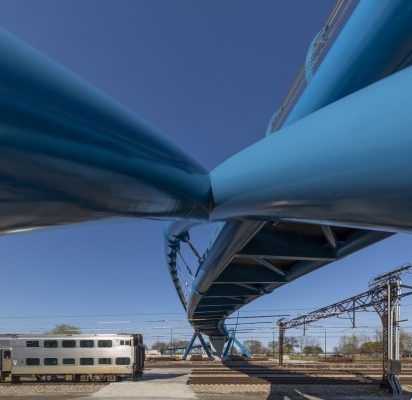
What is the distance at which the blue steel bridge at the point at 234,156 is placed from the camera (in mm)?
2911

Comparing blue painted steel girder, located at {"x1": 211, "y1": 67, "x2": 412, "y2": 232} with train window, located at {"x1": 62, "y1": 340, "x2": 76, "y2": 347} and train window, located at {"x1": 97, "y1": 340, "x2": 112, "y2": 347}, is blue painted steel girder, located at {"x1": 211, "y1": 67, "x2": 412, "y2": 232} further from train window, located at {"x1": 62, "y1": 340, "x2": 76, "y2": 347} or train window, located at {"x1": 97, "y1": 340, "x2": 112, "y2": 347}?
train window, located at {"x1": 62, "y1": 340, "x2": 76, "y2": 347}

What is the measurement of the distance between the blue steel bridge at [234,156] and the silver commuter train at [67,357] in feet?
88.9

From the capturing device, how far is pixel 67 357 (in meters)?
29.2

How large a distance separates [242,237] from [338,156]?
810 centimetres

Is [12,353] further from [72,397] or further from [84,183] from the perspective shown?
[84,183]

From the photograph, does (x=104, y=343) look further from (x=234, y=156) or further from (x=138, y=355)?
(x=234, y=156)

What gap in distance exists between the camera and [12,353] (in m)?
29.0

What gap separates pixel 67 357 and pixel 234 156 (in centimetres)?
2919

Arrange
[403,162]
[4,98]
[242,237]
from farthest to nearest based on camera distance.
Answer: [242,237], [403,162], [4,98]

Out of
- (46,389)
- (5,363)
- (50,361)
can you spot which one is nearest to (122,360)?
(50,361)

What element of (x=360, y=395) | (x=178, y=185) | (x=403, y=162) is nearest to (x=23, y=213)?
(x=178, y=185)

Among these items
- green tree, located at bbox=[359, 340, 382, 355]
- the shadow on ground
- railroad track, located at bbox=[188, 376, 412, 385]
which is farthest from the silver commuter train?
green tree, located at bbox=[359, 340, 382, 355]

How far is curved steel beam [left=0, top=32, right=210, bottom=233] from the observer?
9.03 ft

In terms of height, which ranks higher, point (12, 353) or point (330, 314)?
point (330, 314)
